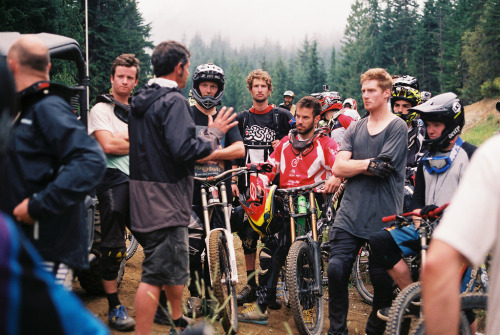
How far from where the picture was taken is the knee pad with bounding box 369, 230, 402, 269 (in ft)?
13.9

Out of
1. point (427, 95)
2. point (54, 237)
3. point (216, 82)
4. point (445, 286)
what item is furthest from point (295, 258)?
point (427, 95)

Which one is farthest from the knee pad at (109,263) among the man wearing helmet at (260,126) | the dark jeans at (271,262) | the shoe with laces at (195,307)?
the man wearing helmet at (260,126)

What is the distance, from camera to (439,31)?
69.1m

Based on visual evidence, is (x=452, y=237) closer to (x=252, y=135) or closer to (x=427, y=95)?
(x=252, y=135)

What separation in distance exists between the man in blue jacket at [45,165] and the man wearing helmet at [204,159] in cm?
217

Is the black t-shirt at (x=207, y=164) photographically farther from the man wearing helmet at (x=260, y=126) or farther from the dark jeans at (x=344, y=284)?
the dark jeans at (x=344, y=284)

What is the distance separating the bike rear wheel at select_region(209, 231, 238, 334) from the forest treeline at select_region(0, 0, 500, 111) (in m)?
18.3

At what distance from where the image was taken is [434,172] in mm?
4238

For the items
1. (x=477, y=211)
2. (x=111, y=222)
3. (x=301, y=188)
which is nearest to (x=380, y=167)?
(x=301, y=188)

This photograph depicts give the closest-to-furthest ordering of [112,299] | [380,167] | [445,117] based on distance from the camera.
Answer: [445,117], [380,167], [112,299]

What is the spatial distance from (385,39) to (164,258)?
252 feet

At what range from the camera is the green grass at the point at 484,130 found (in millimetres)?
39031

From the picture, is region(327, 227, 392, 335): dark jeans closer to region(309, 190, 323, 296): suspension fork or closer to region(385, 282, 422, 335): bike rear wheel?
region(309, 190, 323, 296): suspension fork

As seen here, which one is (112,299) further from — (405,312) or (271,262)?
(405,312)
